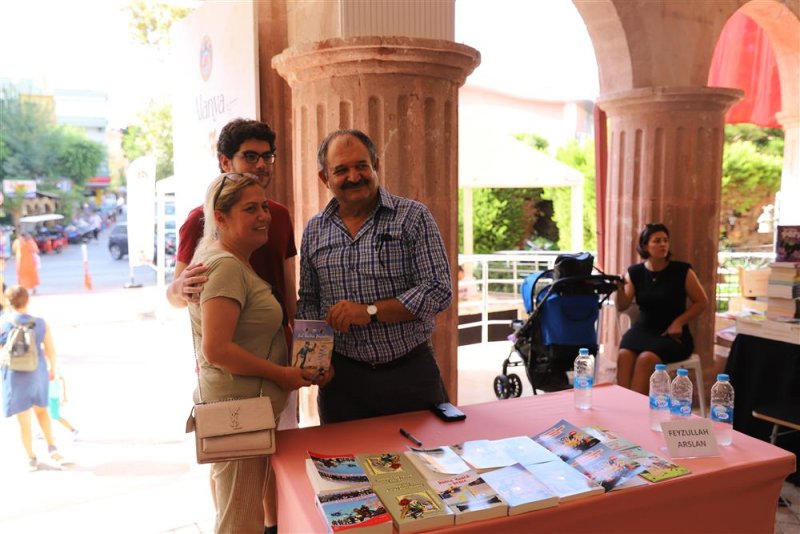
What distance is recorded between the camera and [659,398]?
2.12 meters

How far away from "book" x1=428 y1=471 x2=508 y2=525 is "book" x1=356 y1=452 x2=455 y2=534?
2 cm

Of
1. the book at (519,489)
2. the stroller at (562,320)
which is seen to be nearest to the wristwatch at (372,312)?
the book at (519,489)

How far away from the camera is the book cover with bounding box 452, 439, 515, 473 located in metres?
1.78

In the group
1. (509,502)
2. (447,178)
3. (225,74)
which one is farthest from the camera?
(225,74)

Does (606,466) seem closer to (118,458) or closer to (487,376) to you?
(118,458)

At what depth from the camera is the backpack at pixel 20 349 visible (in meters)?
4.07

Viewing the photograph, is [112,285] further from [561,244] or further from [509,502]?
[509,502]

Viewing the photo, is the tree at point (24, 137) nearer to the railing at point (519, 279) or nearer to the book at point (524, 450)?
the railing at point (519, 279)

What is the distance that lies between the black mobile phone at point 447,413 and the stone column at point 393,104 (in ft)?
3.81

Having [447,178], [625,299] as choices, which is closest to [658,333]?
[625,299]

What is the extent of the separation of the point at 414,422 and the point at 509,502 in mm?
627

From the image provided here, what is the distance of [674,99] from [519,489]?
416cm

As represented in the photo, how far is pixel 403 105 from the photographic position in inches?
119

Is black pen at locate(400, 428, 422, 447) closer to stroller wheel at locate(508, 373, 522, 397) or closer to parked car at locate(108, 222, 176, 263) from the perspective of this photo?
stroller wheel at locate(508, 373, 522, 397)
